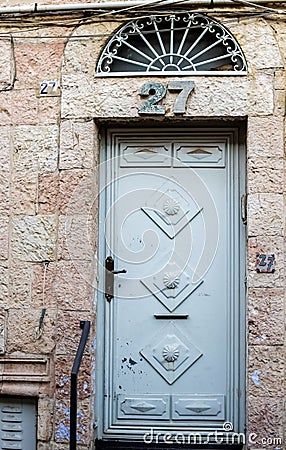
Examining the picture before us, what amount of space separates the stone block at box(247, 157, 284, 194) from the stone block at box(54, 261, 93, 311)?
1245mm

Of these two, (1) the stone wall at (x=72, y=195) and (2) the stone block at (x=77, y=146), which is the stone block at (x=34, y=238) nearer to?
(1) the stone wall at (x=72, y=195)

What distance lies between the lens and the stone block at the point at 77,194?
5152mm

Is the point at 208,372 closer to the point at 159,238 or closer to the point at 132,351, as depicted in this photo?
the point at 132,351

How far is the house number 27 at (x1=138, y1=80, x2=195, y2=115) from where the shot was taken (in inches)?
201

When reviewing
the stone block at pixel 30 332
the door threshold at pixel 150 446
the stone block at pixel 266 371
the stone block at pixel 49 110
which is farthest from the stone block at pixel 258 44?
the door threshold at pixel 150 446

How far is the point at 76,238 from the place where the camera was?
514 centimetres

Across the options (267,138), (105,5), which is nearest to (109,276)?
(267,138)

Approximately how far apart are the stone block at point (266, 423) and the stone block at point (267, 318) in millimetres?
382

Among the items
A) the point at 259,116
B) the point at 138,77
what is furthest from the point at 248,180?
the point at 138,77

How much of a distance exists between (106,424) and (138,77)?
2.40m

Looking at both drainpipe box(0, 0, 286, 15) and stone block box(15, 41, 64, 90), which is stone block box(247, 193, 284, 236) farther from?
stone block box(15, 41, 64, 90)

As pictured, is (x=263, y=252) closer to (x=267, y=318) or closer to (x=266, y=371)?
(x=267, y=318)

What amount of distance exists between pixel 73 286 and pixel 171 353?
2.69ft

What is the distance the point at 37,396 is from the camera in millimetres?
5090
